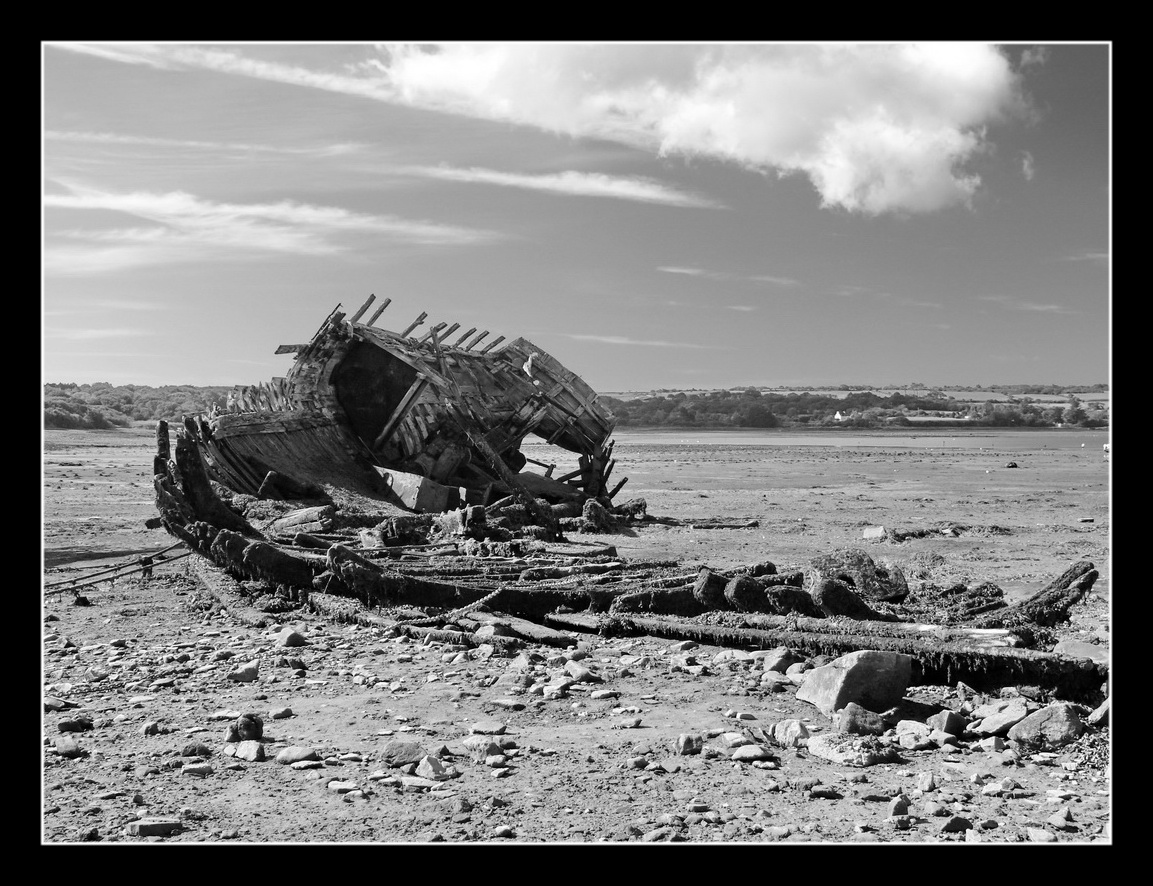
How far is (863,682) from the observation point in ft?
16.2

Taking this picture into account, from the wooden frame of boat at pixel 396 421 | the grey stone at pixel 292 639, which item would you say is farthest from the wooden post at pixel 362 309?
the grey stone at pixel 292 639

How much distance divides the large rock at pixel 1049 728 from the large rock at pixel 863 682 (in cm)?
66

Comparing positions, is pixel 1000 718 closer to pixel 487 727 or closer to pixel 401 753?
pixel 487 727

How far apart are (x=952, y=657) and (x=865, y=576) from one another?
216 cm

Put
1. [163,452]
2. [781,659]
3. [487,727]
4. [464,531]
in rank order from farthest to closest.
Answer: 1. [464,531]
2. [163,452]
3. [781,659]
4. [487,727]

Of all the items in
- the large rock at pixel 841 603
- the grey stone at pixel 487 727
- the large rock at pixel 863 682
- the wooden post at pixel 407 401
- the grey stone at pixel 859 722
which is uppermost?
the wooden post at pixel 407 401

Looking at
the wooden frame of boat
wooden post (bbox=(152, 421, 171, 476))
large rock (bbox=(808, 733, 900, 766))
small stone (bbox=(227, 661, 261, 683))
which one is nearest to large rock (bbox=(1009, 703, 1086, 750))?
large rock (bbox=(808, 733, 900, 766))

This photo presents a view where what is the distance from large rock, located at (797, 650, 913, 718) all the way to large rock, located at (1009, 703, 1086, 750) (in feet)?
2.16

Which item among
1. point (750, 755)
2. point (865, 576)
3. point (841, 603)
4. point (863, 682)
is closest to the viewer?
point (750, 755)

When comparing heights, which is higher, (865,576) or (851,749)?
(865,576)

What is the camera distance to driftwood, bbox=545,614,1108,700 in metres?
4.91

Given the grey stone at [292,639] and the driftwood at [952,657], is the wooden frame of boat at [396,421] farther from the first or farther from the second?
the driftwood at [952,657]

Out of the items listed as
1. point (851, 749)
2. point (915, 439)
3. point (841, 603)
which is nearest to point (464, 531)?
point (841, 603)

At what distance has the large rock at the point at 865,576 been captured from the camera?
23.7 ft
